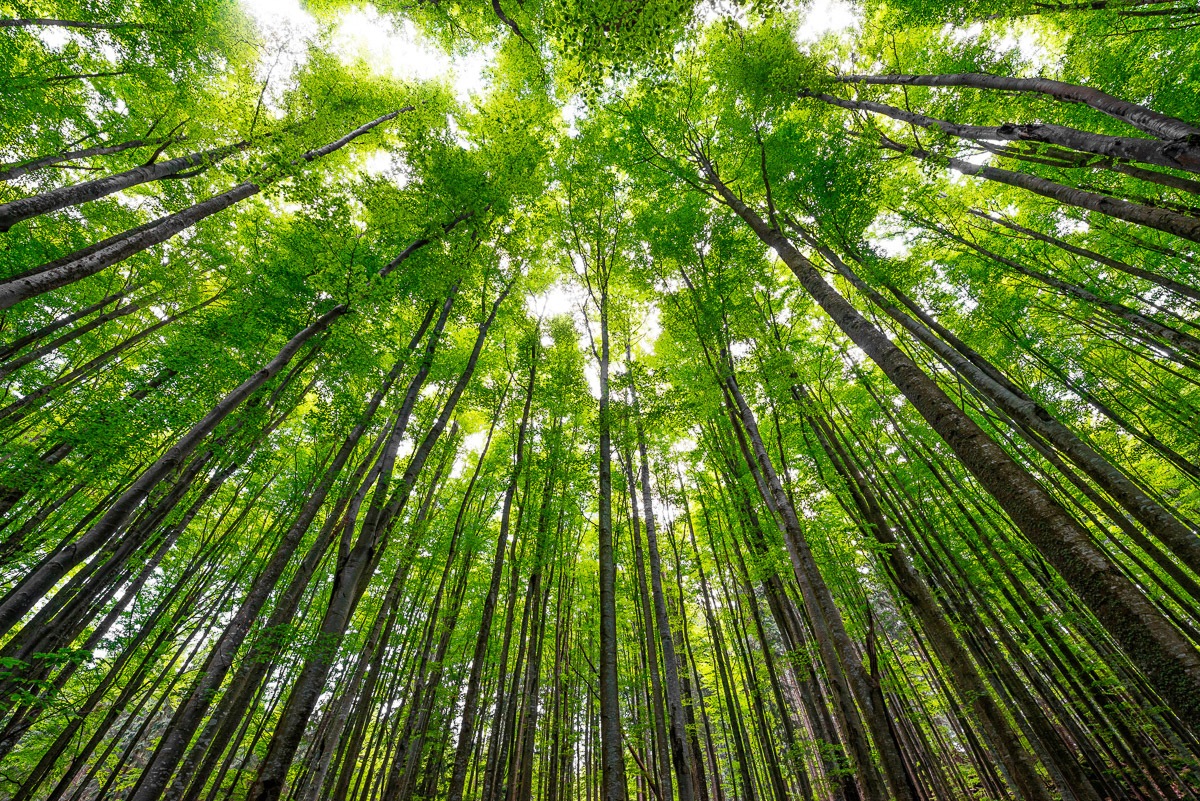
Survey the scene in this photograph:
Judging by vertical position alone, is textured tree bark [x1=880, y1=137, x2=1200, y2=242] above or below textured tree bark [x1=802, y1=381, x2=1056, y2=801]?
above

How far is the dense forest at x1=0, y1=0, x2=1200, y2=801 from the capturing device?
5.70m

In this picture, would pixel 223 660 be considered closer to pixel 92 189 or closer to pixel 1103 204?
pixel 92 189

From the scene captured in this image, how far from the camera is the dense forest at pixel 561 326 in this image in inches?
224

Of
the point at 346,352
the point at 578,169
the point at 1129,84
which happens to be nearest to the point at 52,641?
the point at 346,352

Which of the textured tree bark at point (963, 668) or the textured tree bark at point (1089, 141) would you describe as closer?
the textured tree bark at point (1089, 141)

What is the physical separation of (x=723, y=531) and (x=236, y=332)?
13169 millimetres

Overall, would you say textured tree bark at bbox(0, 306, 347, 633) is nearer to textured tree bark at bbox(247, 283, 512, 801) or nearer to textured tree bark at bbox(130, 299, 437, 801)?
textured tree bark at bbox(130, 299, 437, 801)

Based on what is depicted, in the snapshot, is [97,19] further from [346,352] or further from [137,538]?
[137,538]

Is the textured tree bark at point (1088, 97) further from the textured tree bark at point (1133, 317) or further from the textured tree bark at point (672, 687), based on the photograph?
the textured tree bark at point (672, 687)

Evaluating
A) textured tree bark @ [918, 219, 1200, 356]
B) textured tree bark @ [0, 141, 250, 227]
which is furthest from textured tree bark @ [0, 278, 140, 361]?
textured tree bark @ [918, 219, 1200, 356]

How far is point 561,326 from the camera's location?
13148mm

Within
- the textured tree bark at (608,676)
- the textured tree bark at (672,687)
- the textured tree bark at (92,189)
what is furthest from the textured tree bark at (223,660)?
the textured tree bark at (672,687)

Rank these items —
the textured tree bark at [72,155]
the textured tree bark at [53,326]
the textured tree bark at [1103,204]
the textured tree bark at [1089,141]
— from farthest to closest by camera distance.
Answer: the textured tree bark at [53,326]
the textured tree bark at [72,155]
the textured tree bark at [1103,204]
the textured tree bark at [1089,141]

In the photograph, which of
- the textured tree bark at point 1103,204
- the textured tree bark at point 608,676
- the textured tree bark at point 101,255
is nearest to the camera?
the textured tree bark at point 101,255
